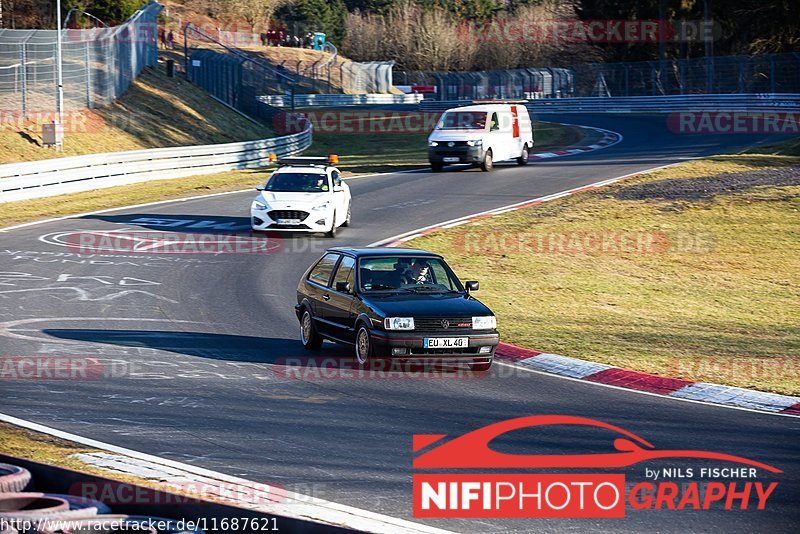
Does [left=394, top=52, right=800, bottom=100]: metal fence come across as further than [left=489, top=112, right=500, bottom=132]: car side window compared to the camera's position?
Yes

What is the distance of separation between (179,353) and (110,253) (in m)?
9.97

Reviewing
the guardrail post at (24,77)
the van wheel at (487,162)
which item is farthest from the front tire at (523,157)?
the guardrail post at (24,77)

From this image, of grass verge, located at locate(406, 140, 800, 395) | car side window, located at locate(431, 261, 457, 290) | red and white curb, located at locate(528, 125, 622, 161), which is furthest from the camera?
red and white curb, located at locate(528, 125, 622, 161)

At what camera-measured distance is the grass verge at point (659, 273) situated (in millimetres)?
15508

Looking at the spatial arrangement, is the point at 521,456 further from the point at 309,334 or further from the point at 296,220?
the point at 296,220

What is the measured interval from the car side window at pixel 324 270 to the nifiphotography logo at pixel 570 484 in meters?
5.42

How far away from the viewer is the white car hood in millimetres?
25828

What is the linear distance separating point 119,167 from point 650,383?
26.5m

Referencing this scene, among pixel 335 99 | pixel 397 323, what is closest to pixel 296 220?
pixel 397 323

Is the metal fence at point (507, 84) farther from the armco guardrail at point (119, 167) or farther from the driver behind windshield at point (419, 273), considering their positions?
the driver behind windshield at point (419, 273)

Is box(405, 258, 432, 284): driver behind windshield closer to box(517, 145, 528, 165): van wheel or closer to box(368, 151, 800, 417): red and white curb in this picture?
box(368, 151, 800, 417): red and white curb

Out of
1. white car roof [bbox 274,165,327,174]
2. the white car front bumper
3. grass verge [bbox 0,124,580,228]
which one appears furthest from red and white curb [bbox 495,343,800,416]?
grass verge [bbox 0,124,580,228]

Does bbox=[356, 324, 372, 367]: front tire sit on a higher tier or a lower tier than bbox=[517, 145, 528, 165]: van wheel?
lower

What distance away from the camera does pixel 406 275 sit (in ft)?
47.7
